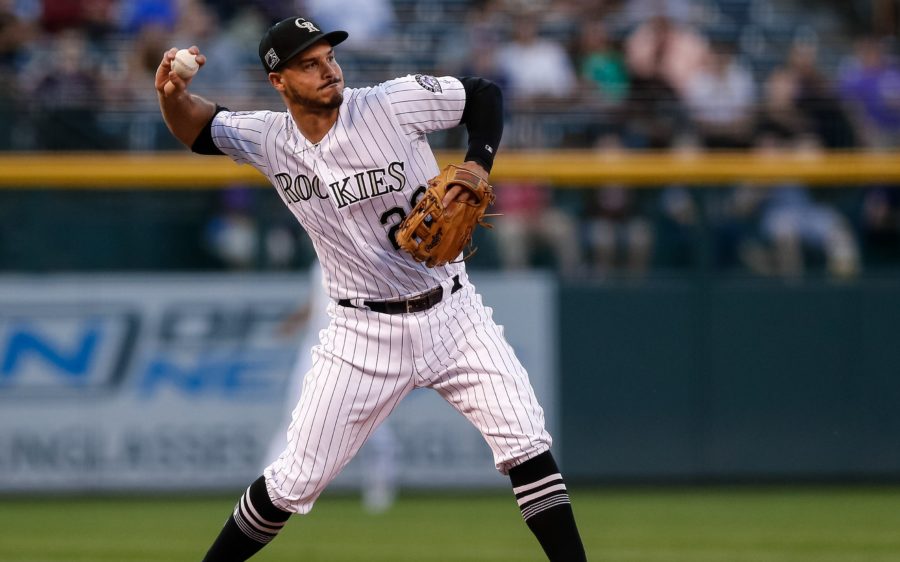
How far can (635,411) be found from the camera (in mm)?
10281

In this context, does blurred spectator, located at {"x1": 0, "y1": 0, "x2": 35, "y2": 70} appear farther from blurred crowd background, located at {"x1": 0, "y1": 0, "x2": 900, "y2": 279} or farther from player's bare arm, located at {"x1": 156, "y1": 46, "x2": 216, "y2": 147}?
player's bare arm, located at {"x1": 156, "y1": 46, "x2": 216, "y2": 147}

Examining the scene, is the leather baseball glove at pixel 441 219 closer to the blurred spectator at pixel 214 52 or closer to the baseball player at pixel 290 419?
the baseball player at pixel 290 419

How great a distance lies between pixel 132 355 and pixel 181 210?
43.9 inches

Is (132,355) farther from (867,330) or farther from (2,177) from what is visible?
(867,330)

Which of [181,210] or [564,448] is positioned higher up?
[181,210]

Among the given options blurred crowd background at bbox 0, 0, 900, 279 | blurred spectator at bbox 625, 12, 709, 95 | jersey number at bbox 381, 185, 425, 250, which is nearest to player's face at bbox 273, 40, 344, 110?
jersey number at bbox 381, 185, 425, 250

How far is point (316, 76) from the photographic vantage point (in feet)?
15.4

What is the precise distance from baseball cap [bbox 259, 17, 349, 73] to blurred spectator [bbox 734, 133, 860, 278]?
6136 millimetres

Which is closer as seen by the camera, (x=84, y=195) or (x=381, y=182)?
(x=381, y=182)

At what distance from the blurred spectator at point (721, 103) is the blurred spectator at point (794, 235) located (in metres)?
0.62

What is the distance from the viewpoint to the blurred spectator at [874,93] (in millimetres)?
10828

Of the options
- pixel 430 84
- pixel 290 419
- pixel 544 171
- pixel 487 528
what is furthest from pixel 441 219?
pixel 544 171

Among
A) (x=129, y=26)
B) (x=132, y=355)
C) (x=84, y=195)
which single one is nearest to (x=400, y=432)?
(x=132, y=355)

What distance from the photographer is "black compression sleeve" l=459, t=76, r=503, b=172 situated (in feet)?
16.0
